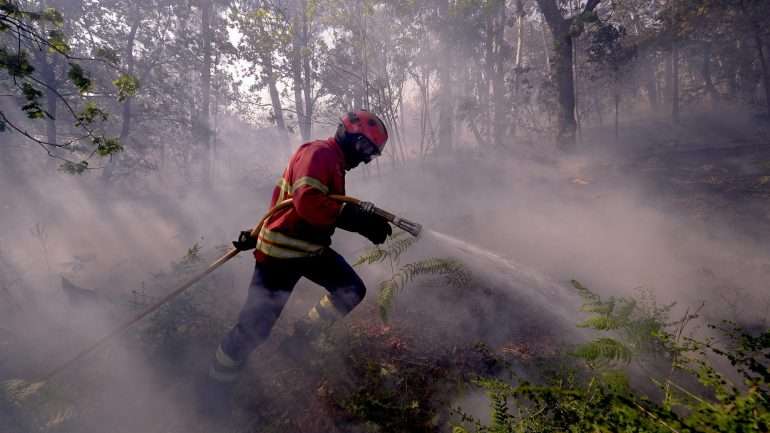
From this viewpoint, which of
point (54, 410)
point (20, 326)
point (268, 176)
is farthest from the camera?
point (268, 176)

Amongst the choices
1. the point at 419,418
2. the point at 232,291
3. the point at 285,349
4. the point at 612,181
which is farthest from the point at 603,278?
the point at 612,181

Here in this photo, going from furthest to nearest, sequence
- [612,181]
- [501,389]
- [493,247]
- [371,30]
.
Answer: [371,30] → [612,181] → [493,247] → [501,389]

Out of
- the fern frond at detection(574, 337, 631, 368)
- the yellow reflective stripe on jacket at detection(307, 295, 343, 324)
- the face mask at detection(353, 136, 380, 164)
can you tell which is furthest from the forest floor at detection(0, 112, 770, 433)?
the face mask at detection(353, 136, 380, 164)

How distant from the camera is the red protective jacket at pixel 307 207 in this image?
298cm

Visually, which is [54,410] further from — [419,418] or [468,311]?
[468,311]

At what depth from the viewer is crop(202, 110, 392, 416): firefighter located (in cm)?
309

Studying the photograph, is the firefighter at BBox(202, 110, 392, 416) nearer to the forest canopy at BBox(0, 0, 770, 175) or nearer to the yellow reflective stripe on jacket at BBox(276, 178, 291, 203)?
the yellow reflective stripe on jacket at BBox(276, 178, 291, 203)

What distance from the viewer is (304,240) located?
3.26 m

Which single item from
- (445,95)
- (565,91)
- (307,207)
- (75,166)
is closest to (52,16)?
(75,166)

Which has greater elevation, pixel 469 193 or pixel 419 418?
pixel 469 193

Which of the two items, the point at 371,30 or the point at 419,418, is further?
the point at 371,30

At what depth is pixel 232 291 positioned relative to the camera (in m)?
5.64

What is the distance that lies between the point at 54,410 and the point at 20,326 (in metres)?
3.49

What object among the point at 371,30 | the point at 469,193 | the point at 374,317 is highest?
the point at 371,30
